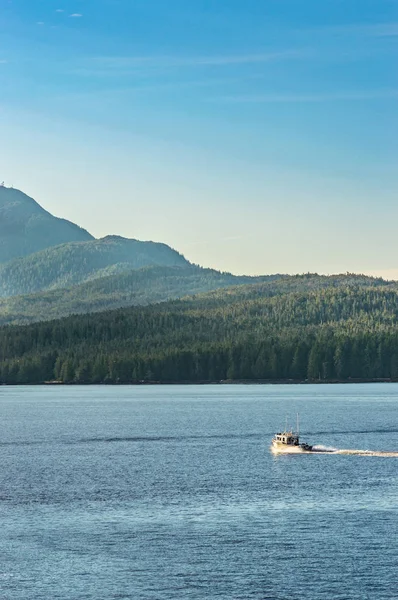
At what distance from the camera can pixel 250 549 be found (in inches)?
3194

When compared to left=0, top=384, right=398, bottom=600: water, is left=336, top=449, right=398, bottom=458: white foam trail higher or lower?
higher

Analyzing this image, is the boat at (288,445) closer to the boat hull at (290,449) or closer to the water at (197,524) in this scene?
the boat hull at (290,449)

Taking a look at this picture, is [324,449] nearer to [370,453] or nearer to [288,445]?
[288,445]

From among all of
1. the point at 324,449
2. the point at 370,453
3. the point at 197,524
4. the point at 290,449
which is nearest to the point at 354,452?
the point at 370,453

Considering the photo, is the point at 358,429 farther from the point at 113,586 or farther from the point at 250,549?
the point at 113,586

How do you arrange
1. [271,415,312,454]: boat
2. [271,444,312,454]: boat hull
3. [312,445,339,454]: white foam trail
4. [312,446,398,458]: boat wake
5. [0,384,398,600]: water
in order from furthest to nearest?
[271,415,312,454]: boat
[271,444,312,454]: boat hull
[312,445,339,454]: white foam trail
[312,446,398,458]: boat wake
[0,384,398,600]: water

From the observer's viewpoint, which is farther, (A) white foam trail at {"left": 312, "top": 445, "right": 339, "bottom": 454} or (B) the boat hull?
(B) the boat hull

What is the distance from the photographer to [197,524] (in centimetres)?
9075

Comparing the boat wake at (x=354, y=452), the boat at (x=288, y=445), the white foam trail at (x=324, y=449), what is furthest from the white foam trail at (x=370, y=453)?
the boat at (x=288, y=445)

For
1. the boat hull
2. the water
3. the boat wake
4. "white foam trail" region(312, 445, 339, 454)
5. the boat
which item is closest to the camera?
the water

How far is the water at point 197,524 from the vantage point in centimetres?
7169

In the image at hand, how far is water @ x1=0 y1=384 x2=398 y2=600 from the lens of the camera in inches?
2822

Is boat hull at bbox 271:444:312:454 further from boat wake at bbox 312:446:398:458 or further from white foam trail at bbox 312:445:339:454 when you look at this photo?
boat wake at bbox 312:446:398:458

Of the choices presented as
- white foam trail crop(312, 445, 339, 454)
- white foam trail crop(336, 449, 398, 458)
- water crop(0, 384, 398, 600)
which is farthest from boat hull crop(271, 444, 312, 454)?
white foam trail crop(336, 449, 398, 458)
